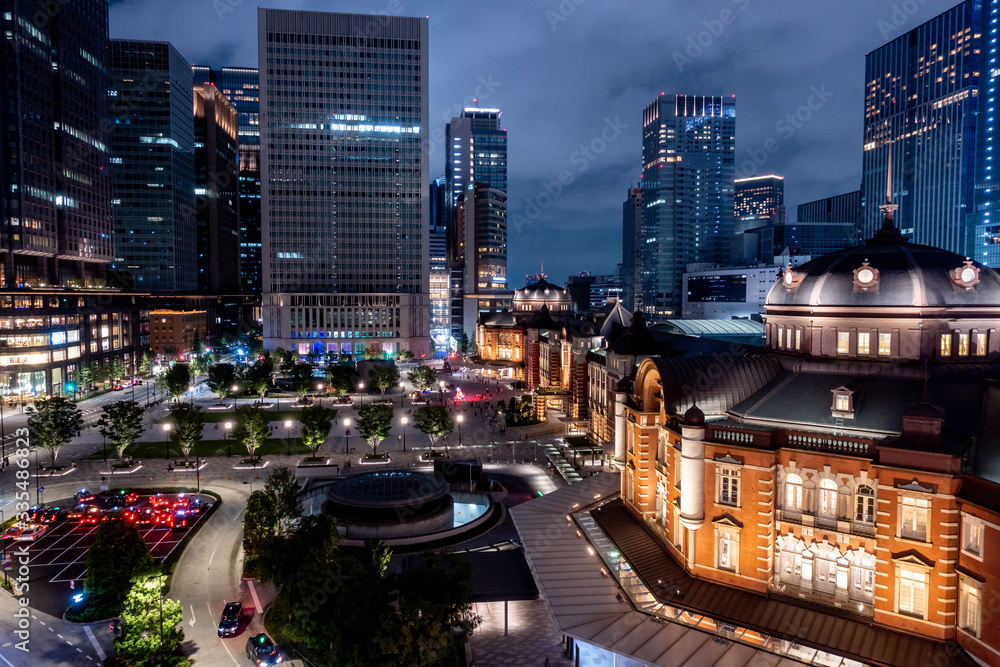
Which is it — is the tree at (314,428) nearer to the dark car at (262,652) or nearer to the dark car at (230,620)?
the dark car at (230,620)

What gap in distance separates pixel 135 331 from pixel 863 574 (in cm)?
15056

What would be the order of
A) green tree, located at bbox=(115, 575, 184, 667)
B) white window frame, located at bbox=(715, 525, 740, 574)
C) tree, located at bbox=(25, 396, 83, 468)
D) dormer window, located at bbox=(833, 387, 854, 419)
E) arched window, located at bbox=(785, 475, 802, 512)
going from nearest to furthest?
green tree, located at bbox=(115, 575, 184, 667) → arched window, located at bbox=(785, 475, 802, 512) → white window frame, located at bbox=(715, 525, 740, 574) → dormer window, located at bbox=(833, 387, 854, 419) → tree, located at bbox=(25, 396, 83, 468)

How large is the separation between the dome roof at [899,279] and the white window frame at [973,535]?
540 inches

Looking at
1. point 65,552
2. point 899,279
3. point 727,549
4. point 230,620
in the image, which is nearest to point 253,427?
point 65,552

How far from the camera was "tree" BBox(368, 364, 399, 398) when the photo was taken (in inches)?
4190

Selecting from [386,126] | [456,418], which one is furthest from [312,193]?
[456,418]

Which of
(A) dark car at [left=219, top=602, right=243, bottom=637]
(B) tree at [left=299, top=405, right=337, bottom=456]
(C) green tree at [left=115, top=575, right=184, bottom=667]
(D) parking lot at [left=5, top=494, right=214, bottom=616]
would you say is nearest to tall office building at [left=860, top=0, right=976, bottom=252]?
(B) tree at [left=299, top=405, right=337, bottom=456]

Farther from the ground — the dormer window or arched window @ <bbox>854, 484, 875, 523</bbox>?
the dormer window

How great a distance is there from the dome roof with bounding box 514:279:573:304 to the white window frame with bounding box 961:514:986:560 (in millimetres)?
117017

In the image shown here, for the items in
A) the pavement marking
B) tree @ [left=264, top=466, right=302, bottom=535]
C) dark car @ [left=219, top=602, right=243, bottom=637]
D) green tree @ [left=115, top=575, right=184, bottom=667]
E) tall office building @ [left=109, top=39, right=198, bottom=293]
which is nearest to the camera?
green tree @ [left=115, top=575, right=184, bottom=667]

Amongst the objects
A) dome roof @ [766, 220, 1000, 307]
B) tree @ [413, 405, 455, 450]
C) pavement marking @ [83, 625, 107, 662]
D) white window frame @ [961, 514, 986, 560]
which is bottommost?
pavement marking @ [83, 625, 107, 662]

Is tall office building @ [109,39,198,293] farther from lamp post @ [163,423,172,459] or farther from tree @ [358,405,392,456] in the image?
tree @ [358,405,392,456]

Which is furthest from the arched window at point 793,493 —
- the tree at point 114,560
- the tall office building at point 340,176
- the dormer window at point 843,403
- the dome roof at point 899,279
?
the tall office building at point 340,176

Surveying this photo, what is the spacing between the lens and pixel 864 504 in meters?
29.5
